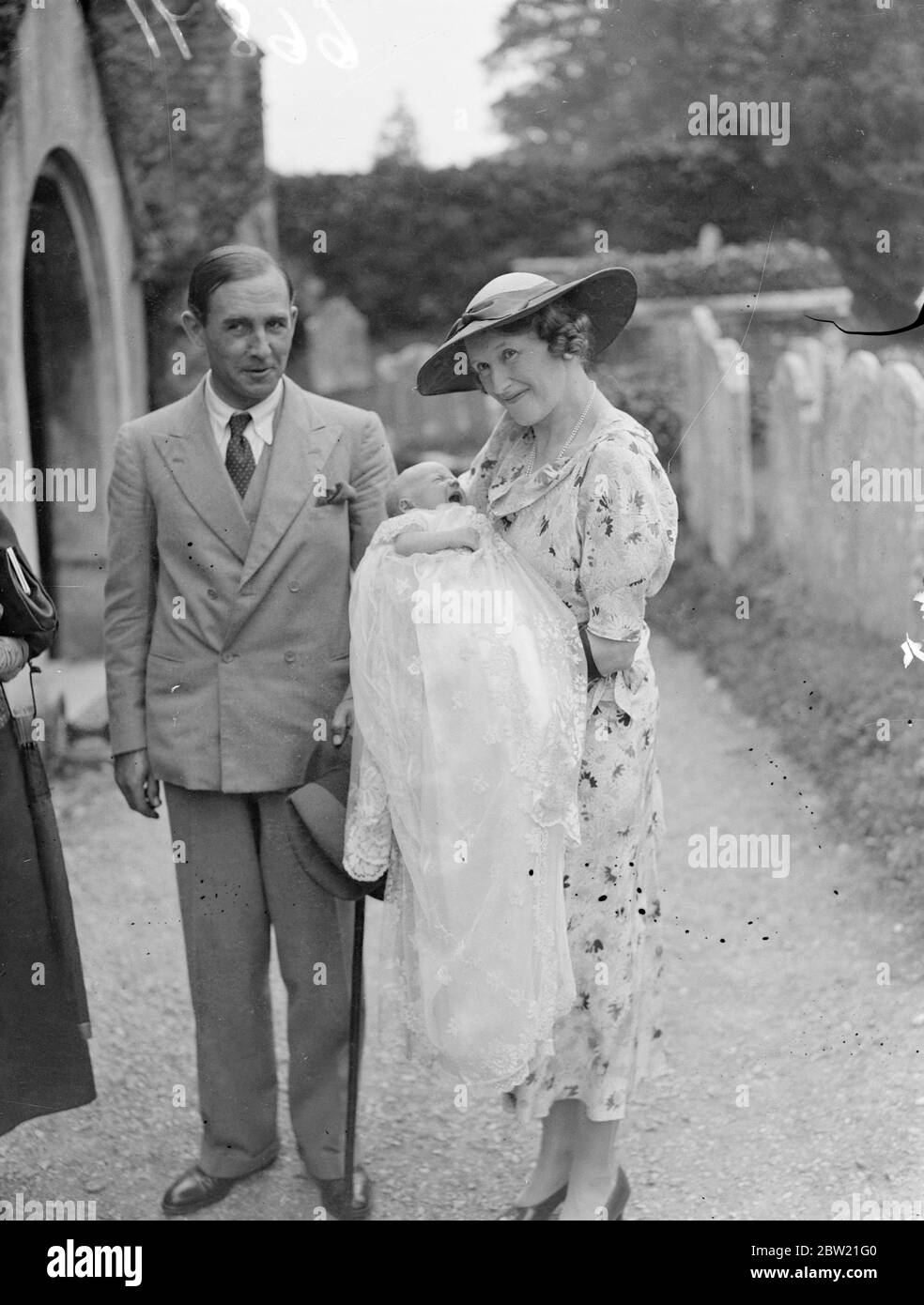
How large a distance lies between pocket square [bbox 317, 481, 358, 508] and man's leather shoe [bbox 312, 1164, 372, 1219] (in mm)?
1636

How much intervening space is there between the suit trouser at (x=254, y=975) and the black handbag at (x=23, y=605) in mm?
477

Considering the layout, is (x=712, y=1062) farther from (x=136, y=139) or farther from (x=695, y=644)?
(x=136, y=139)

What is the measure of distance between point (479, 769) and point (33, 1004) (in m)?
1.33

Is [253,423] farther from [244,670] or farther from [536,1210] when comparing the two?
[536,1210]

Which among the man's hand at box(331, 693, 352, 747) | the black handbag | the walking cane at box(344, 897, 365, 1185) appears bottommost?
the walking cane at box(344, 897, 365, 1185)

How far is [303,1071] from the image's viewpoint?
131 inches

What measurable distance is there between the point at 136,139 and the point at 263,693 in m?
1.78

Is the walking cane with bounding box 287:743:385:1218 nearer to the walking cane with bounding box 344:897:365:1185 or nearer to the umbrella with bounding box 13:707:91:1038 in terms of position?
the walking cane with bounding box 344:897:365:1185

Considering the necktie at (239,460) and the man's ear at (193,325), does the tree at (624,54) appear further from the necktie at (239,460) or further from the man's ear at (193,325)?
the necktie at (239,460)

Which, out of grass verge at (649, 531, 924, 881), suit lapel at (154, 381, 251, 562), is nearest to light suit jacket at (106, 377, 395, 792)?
suit lapel at (154, 381, 251, 562)

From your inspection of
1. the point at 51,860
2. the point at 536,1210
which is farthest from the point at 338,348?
the point at 536,1210

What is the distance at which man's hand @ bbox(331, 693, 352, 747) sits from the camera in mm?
3141

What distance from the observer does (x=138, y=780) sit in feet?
10.7
